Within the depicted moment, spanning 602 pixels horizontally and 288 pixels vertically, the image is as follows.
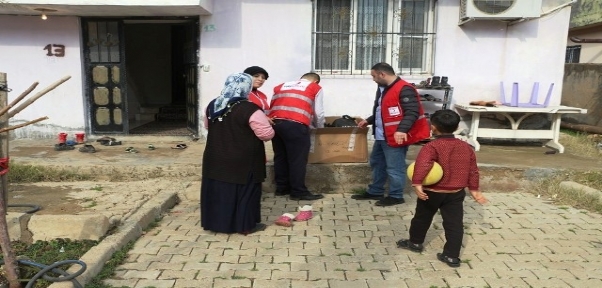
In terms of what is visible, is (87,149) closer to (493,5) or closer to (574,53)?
(493,5)

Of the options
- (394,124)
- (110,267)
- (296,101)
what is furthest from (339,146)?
(110,267)

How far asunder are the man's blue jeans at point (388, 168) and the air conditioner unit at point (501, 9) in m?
3.12

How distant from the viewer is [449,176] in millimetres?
3492

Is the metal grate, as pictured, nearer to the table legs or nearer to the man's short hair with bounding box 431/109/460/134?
the table legs

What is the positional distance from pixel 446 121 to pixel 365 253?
1.25 m

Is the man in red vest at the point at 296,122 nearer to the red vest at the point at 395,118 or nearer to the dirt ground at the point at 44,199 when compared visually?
the red vest at the point at 395,118

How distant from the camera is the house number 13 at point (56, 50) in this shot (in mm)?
7594

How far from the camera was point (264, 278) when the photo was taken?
10.9ft

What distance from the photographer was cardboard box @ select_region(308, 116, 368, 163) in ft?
18.9

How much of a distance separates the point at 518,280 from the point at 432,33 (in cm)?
511

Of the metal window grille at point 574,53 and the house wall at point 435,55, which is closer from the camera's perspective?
the house wall at point 435,55

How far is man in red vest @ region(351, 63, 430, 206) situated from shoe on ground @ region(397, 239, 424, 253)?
115cm

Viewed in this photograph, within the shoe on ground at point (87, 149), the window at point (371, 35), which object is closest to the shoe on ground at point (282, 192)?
the window at point (371, 35)

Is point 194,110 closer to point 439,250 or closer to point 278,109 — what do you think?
point 278,109
